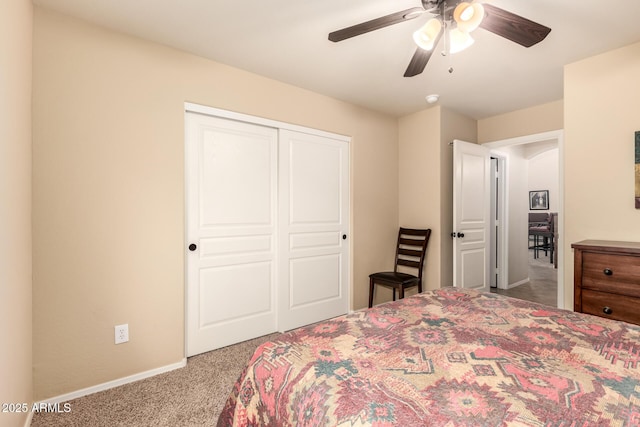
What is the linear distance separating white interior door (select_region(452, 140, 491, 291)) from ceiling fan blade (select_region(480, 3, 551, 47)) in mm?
1914

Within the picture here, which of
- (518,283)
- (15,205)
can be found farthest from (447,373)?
(518,283)

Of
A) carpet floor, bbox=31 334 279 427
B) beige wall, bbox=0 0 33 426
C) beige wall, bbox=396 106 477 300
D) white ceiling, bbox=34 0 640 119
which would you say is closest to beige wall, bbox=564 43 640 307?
white ceiling, bbox=34 0 640 119

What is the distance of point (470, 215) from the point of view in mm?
3658

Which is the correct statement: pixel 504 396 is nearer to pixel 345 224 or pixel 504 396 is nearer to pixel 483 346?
pixel 483 346

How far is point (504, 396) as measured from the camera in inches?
32.8

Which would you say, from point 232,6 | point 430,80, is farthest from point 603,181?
point 232,6

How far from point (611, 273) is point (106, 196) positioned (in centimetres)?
337

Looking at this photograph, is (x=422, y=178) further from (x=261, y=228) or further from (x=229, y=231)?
(x=229, y=231)

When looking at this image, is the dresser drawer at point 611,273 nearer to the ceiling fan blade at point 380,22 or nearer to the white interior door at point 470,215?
the white interior door at point 470,215

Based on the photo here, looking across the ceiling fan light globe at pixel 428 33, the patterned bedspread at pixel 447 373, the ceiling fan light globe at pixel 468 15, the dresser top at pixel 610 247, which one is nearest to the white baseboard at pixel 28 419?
the patterned bedspread at pixel 447 373

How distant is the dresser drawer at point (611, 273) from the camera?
6.31 feet

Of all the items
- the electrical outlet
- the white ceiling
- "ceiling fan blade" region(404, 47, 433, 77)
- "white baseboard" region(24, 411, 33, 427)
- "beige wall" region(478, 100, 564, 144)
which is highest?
the white ceiling

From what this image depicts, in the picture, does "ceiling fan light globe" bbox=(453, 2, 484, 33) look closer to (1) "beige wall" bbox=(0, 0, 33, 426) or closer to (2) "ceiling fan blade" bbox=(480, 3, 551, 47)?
(2) "ceiling fan blade" bbox=(480, 3, 551, 47)

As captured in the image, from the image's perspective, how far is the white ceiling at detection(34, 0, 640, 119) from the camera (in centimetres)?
185
